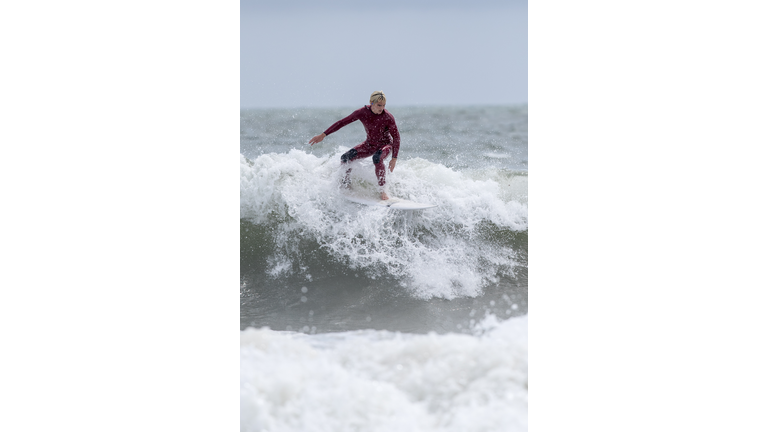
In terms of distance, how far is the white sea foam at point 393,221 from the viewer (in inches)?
158

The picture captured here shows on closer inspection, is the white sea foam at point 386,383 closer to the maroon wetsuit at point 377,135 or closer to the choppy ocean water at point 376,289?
the choppy ocean water at point 376,289

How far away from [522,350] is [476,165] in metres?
2.49

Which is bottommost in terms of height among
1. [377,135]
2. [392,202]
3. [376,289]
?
[376,289]

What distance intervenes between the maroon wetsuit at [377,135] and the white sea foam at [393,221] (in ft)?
0.37

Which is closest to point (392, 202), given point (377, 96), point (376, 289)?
point (376, 289)

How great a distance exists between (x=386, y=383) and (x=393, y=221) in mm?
1429

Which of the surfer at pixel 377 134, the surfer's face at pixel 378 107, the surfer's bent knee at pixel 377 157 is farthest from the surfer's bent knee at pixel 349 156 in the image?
the surfer's face at pixel 378 107

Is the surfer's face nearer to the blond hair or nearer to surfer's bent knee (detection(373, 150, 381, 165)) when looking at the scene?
the blond hair

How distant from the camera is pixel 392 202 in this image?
4012 millimetres

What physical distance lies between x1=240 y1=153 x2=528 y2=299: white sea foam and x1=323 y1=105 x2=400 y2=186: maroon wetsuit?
0.37 ft

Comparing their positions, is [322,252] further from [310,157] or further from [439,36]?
[439,36]

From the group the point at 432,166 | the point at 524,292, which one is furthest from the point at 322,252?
the point at 524,292

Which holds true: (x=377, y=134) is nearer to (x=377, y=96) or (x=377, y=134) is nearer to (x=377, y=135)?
(x=377, y=135)
